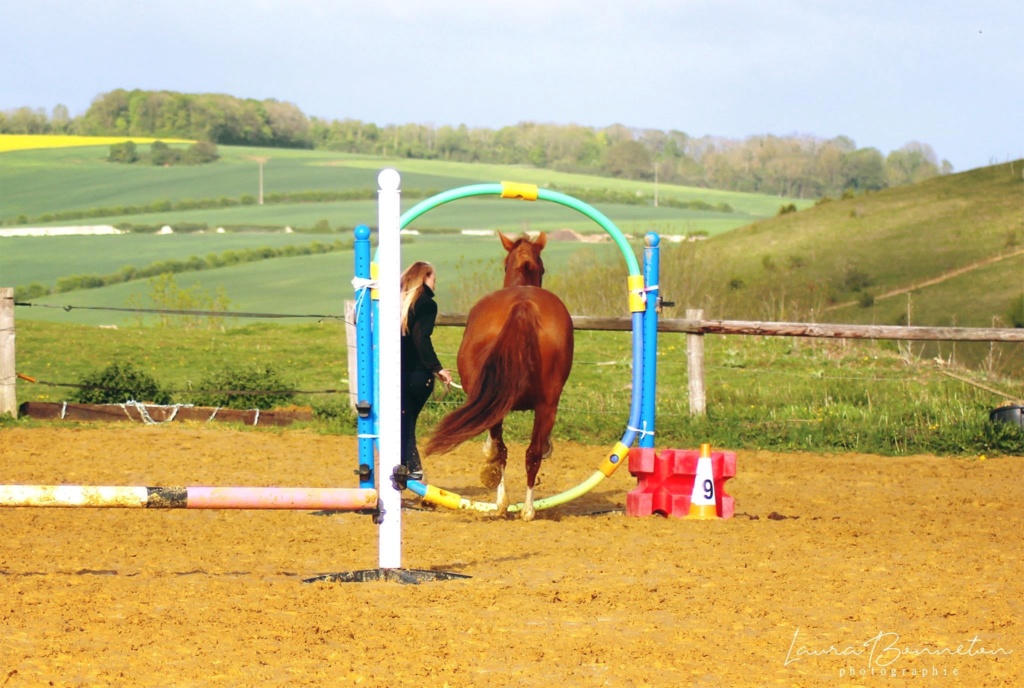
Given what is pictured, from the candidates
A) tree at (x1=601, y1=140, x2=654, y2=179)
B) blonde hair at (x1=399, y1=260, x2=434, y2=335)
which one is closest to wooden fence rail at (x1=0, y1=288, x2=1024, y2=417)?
blonde hair at (x1=399, y1=260, x2=434, y2=335)

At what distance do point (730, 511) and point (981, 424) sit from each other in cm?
442

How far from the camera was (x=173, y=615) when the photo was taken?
4.27 m

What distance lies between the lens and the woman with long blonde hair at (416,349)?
7.42m

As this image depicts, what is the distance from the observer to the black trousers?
759 centimetres

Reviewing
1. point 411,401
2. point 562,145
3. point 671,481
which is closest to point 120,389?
point 411,401

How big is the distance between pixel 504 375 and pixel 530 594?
80.5 inches

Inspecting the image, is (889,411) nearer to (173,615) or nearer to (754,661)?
(754,661)

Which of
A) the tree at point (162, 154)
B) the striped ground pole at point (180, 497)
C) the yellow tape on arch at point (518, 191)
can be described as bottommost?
the striped ground pole at point (180, 497)

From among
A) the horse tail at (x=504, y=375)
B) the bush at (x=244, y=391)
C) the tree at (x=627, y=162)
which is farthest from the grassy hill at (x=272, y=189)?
the horse tail at (x=504, y=375)

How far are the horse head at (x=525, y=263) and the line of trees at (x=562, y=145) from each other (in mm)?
44962

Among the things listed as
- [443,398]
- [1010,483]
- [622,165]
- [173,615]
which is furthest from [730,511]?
[622,165]

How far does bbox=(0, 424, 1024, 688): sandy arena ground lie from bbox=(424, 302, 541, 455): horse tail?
71cm

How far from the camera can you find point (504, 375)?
264 inches

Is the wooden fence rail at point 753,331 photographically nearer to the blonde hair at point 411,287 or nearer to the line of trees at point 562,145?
the blonde hair at point 411,287
